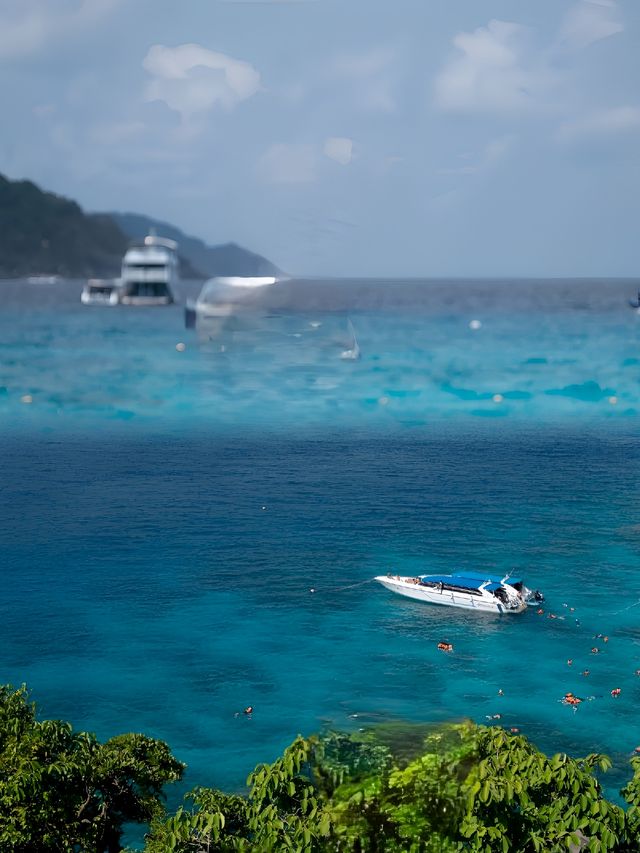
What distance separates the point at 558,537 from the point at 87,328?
55141mm

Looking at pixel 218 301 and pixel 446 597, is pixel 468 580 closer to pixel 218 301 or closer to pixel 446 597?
pixel 446 597

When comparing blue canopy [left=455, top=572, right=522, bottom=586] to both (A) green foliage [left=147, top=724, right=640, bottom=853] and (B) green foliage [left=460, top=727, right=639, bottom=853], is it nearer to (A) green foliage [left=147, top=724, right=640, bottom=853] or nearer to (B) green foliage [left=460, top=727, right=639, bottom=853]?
(A) green foliage [left=147, top=724, right=640, bottom=853]

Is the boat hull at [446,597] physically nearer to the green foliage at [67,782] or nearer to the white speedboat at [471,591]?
the white speedboat at [471,591]

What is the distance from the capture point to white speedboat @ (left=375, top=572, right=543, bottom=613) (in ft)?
66.9

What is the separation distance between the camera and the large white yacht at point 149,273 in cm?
5441

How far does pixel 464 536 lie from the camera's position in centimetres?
2483

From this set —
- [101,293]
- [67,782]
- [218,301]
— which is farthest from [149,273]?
[67,782]

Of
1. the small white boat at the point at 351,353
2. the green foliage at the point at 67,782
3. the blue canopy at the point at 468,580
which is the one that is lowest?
the blue canopy at the point at 468,580

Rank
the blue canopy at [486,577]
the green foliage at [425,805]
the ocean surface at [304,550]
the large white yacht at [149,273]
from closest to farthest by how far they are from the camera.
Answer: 1. the green foliage at [425,805]
2. the ocean surface at [304,550]
3. the blue canopy at [486,577]
4. the large white yacht at [149,273]

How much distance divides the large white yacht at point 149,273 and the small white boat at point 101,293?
6688mm

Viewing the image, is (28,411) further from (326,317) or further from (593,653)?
(326,317)

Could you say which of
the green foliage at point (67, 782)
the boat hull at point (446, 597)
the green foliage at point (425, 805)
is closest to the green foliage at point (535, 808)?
the green foliage at point (425, 805)

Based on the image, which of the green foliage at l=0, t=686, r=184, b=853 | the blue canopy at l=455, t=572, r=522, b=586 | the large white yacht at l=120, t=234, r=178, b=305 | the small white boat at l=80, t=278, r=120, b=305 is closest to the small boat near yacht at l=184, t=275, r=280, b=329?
the large white yacht at l=120, t=234, r=178, b=305

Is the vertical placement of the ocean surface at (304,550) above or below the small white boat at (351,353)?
below
